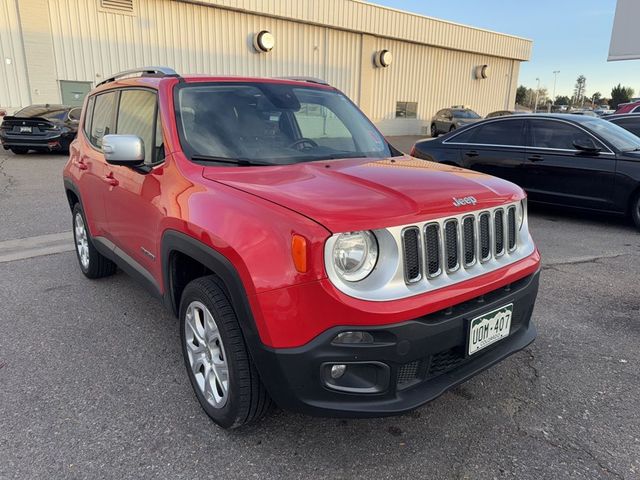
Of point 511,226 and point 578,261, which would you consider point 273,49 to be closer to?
point 578,261

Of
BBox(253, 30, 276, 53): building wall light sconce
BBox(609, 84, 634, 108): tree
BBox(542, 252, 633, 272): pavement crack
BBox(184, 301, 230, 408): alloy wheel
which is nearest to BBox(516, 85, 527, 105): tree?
BBox(609, 84, 634, 108): tree

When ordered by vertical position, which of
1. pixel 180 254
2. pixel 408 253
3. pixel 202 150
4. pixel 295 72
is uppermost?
pixel 295 72

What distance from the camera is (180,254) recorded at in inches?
106

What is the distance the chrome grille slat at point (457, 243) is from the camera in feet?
6.81

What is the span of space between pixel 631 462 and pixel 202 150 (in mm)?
2713

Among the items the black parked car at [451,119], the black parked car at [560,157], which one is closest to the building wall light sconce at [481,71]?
the black parked car at [451,119]

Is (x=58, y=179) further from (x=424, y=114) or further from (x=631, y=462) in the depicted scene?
(x=424, y=114)

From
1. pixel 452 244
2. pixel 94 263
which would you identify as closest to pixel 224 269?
pixel 452 244

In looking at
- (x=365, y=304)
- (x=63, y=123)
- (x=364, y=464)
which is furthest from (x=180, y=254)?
(x=63, y=123)

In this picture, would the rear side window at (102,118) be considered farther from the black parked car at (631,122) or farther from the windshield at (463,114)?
the windshield at (463,114)

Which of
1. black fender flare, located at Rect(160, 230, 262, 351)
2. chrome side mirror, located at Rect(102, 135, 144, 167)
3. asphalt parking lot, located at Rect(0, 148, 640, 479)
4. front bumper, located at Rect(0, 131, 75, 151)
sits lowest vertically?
asphalt parking lot, located at Rect(0, 148, 640, 479)

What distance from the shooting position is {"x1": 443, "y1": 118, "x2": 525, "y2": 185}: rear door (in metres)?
7.47

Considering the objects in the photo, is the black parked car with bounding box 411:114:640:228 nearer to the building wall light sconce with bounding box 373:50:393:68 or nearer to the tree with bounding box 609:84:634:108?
the building wall light sconce with bounding box 373:50:393:68

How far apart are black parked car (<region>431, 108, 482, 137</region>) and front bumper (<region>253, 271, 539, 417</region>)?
78.8 ft
